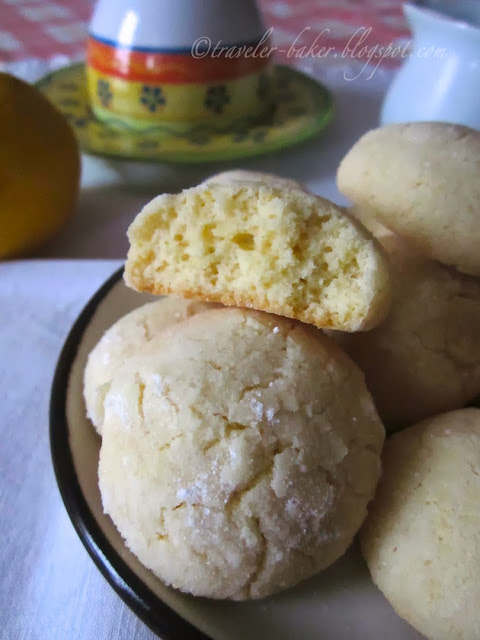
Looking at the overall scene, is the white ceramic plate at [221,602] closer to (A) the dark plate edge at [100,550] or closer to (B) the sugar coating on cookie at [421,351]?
(A) the dark plate edge at [100,550]

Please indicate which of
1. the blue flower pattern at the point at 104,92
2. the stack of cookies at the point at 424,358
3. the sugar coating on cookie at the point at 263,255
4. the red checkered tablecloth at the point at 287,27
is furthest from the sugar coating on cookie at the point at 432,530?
the red checkered tablecloth at the point at 287,27

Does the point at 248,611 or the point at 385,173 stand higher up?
the point at 385,173

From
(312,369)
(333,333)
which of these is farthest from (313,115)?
(312,369)

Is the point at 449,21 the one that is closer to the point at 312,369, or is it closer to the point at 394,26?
the point at 312,369

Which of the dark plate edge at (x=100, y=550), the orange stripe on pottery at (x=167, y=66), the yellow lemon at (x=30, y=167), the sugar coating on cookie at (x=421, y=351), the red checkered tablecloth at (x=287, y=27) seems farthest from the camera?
the red checkered tablecloth at (x=287, y=27)

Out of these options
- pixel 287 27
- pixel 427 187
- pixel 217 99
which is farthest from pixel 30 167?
pixel 287 27

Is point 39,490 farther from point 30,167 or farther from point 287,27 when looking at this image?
point 287,27

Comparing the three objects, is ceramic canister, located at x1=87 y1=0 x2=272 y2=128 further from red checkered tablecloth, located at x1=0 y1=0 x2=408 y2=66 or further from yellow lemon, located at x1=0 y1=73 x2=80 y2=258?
red checkered tablecloth, located at x1=0 y1=0 x2=408 y2=66
